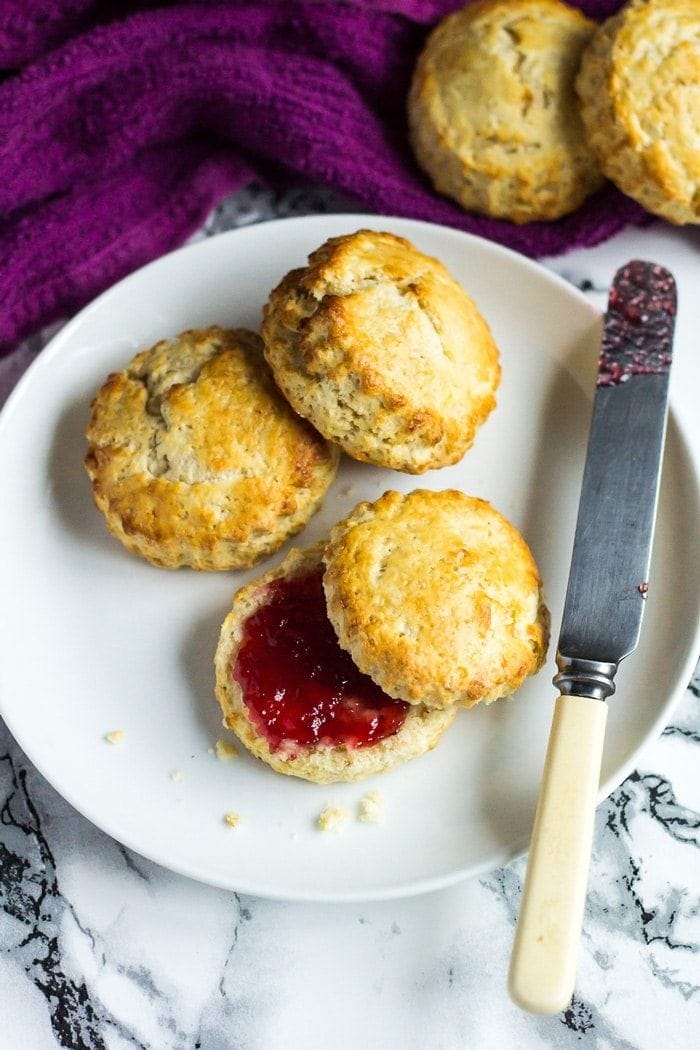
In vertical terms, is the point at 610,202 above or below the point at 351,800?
above

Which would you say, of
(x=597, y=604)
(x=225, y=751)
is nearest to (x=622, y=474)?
(x=597, y=604)

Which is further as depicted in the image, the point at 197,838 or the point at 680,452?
the point at 680,452

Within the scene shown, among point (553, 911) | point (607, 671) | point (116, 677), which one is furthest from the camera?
point (116, 677)

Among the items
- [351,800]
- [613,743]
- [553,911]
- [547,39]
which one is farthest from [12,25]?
[553,911]

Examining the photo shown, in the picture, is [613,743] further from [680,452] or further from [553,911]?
[680,452]

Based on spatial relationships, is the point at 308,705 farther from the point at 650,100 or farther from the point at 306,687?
A: the point at 650,100

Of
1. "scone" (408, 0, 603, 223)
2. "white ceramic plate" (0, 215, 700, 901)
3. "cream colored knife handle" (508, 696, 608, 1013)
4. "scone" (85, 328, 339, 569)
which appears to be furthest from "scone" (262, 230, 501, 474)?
"cream colored knife handle" (508, 696, 608, 1013)
